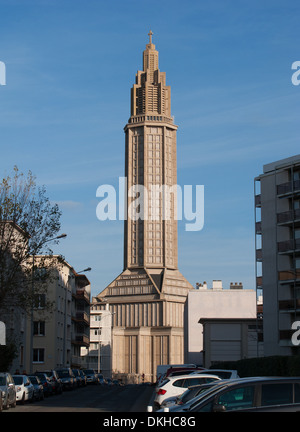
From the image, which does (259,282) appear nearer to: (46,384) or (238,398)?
(46,384)

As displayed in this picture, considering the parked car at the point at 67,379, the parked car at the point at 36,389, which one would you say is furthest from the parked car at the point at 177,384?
the parked car at the point at 67,379

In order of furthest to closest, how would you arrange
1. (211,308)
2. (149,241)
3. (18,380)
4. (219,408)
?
(149,241) → (211,308) → (18,380) → (219,408)

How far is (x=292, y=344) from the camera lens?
211 feet

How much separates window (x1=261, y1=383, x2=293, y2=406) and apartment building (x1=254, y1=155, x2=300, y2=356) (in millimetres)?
52316

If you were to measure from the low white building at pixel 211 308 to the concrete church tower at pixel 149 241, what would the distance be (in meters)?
48.0

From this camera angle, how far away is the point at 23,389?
33.4 meters

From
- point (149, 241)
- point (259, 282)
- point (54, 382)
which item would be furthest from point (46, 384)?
point (149, 241)

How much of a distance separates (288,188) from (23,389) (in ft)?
132

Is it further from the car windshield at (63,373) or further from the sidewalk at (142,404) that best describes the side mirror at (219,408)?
the car windshield at (63,373)

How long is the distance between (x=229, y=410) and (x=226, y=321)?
7137cm

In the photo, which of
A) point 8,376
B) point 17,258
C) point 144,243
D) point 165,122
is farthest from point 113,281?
point 8,376

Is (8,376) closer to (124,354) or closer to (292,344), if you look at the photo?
(292,344)

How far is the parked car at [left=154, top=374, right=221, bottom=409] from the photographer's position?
23.5 meters

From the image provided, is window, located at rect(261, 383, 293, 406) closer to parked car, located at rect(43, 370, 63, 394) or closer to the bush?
the bush
